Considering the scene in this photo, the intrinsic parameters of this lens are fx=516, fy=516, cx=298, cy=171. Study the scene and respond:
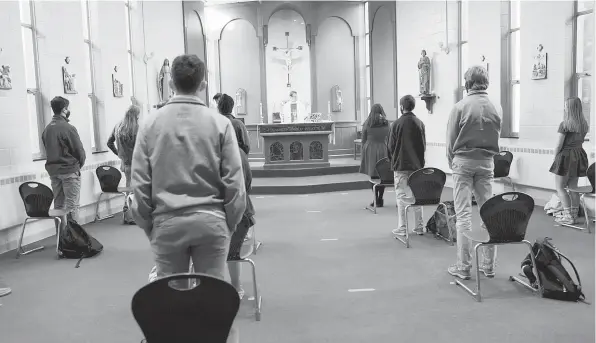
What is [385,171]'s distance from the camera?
690cm

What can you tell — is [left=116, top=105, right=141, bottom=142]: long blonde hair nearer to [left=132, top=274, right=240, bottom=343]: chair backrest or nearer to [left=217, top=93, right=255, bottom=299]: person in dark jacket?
[left=217, top=93, right=255, bottom=299]: person in dark jacket

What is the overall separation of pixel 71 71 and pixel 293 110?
635 centimetres

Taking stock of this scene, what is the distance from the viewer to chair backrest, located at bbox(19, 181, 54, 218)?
5.40 metres

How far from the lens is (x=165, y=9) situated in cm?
1070

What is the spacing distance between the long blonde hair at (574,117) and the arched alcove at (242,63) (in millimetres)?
8717

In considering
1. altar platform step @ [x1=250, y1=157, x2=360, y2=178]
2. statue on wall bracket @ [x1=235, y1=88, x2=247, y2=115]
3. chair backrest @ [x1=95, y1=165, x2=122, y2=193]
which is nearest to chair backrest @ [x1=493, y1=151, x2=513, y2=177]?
altar platform step @ [x1=250, y1=157, x2=360, y2=178]

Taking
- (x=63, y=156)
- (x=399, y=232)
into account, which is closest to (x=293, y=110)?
(x=399, y=232)

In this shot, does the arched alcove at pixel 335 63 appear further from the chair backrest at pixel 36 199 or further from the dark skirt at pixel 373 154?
the chair backrest at pixel 36 199

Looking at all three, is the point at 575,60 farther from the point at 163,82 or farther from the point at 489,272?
the point at 163,82

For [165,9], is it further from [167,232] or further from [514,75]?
[167,232]

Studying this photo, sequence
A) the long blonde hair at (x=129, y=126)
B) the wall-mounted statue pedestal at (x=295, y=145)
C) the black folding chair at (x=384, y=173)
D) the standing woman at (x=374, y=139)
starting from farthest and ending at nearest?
the wall-mounted statue pedestal at (x=295, y=145) < the standing woman at (x=374, y=139) < the black folding chair at (x=384, y=173) < the long blonde hair at (x=129, y=126)

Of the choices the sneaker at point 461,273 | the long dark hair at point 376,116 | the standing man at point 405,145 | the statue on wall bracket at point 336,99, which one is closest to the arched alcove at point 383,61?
the statue on wall bracket at point 336,99

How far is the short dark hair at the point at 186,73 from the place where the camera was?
229 centimetres

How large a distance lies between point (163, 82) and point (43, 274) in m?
5.90
